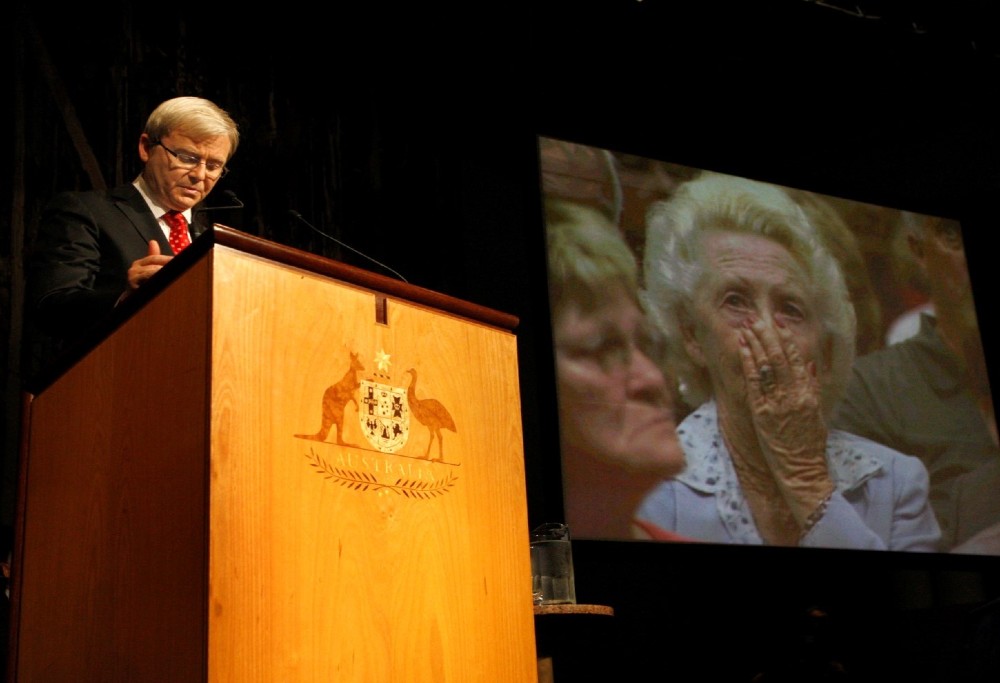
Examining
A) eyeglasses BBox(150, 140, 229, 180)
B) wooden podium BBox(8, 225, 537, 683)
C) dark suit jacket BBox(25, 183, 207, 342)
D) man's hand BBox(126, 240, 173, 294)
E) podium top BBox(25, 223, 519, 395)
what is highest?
eyeglasses BBox(150, 140, 229, 180)

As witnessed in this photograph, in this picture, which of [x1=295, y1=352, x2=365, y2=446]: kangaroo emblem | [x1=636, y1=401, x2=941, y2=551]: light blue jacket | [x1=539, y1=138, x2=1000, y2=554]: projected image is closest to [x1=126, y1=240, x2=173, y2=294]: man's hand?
[x1=295, y1=352, x2=365, y2=446]: kangaroo emblem

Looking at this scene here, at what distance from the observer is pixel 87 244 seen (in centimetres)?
209

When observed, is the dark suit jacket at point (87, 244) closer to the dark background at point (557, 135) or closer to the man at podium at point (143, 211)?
the man at podium at point (143, 211)

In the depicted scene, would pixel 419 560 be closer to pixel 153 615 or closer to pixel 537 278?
pixel 153 615

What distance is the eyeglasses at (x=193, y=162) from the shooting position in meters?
2.18

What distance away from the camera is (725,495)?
12.4 feet

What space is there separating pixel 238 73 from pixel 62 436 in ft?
7.79

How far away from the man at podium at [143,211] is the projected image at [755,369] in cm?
169

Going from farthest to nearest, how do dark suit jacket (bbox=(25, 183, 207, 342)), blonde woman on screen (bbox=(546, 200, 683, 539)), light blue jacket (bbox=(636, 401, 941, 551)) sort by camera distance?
light blue jacket (bbox=(636, 401, 941, 551)) → blonde woman on screen (bbox=(546, 200, 683, 539)) → dark suit jacket (bbox=(25, 183, 207, 342))

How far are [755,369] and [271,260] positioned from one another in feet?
9.71

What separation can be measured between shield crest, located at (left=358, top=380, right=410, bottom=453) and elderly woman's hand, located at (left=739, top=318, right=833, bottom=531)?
276 cm

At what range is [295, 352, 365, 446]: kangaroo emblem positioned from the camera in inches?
49.4

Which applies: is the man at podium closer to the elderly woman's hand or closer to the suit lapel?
the suit lapel

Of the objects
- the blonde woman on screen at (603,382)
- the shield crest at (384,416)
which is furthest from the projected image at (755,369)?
the shield crest at (384,416)
